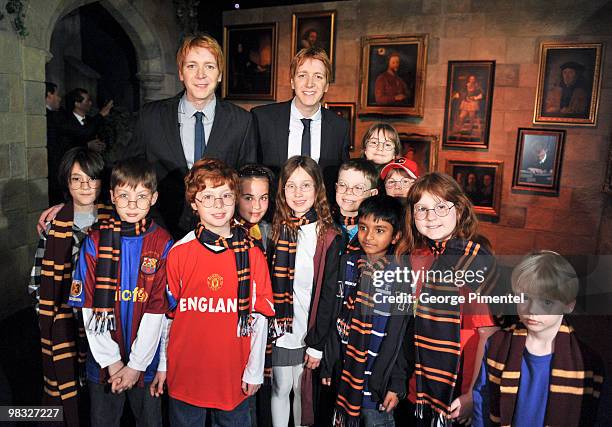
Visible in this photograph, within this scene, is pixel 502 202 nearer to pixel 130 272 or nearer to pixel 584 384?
pixel 584 384

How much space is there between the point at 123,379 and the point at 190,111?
1507 millimetres

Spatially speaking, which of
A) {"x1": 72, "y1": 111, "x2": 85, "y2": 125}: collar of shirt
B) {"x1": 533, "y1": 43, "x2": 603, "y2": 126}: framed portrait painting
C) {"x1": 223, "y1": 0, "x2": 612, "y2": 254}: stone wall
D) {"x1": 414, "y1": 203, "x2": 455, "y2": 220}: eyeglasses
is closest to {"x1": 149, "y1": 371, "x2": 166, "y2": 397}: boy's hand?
{"x1": 414, "y1": 203, "x2": 455, "y2": 220}: eyeglasses

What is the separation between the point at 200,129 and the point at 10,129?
7.67 ft

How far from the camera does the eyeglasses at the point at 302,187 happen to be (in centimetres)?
252

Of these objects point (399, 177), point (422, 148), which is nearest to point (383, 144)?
point (399, 177)

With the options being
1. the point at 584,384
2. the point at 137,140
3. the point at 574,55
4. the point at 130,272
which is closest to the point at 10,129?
the point at 137,140

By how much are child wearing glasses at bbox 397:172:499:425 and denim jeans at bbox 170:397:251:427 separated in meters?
0.83

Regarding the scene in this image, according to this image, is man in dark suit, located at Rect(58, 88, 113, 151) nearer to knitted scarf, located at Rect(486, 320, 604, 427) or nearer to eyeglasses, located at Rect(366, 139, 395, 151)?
eyeglasses, located at Rect(366, 139, 395, 151)

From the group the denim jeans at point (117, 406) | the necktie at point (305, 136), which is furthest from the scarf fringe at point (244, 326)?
the necktie at point (305, 136)

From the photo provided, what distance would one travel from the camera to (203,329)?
2.22 meters

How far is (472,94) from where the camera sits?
19.1 ft

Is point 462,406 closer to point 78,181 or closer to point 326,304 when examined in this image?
point 326,304

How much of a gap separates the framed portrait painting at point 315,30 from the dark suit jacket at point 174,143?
396 centimetres

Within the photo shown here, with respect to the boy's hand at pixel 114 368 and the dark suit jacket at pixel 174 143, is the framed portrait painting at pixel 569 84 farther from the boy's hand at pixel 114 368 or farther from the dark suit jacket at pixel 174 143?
the boy's hand at pixel 114 368
